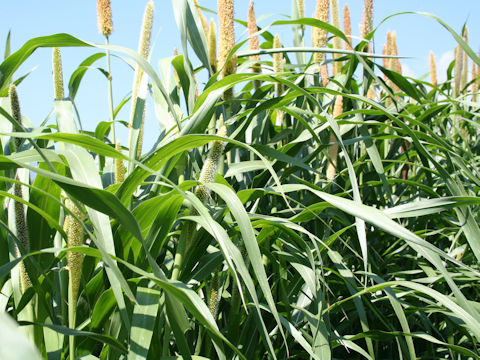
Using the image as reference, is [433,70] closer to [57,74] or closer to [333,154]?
[333,154]

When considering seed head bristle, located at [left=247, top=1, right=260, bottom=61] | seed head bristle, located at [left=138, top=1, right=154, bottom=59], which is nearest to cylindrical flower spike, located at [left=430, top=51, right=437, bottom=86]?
seed head bristle, located at [left=247, top=1, right=260, bottom=61]

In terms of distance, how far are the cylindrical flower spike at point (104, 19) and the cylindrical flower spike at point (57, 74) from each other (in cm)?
42

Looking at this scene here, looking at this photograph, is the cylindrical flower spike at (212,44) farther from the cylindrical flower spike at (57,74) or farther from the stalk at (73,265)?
the stalk at (73,265)

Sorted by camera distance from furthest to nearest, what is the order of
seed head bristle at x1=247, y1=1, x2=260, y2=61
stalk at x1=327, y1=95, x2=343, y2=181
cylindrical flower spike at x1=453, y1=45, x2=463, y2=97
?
cylindrical flower spike at x1=453, y1=45, x2=463, y2=97 < seed head bristle at x1=247, y1=1, x2=260, y2=61 < stalk at x1=327, y1=95, x2=343, y2=181

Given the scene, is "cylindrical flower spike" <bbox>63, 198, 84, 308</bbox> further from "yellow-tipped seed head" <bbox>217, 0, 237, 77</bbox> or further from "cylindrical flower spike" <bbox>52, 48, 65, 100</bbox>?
"yellow-tipped seed head" <bbox>217, 0, 237, 77</bbox>

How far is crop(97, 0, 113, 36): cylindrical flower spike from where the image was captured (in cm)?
148

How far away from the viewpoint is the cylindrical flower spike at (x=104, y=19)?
58.4 inches

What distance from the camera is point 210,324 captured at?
68 centimetres

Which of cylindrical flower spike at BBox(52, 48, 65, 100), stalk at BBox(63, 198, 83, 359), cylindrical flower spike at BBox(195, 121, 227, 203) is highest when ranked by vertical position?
cylindrical flower spike at BBox(52, 48, 65, 100)

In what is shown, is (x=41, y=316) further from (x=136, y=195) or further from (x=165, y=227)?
A: (x=136, y=195)

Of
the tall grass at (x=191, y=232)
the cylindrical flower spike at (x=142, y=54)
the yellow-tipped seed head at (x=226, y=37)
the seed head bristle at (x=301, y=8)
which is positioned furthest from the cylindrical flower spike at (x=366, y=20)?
the cylindrical flower spike at (x=142, y=54)

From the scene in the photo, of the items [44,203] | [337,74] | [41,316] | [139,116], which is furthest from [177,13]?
[337,74]

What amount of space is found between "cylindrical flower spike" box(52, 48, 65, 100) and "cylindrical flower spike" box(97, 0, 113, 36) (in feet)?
1.39

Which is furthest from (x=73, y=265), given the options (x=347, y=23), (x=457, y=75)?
(x=457, y=75)
